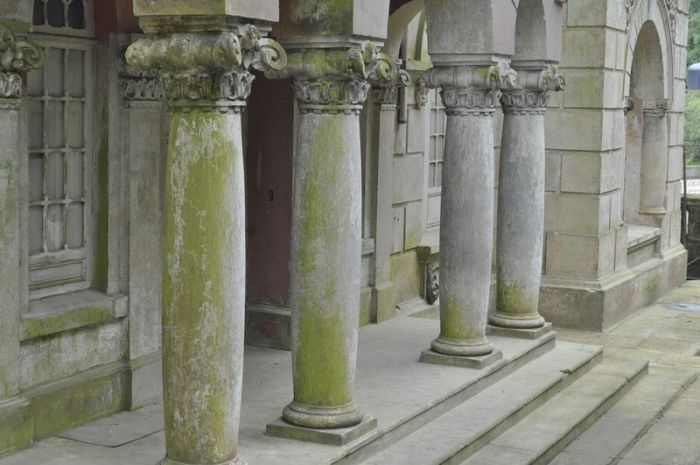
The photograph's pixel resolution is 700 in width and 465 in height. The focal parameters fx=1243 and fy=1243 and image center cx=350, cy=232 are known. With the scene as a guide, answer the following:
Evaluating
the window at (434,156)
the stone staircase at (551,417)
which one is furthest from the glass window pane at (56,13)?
the window at (434,156)

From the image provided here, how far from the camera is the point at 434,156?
16.2 metres

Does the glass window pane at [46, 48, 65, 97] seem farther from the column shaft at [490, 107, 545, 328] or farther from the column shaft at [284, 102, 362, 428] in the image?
the column shaft at [490, 107, 545, 328]

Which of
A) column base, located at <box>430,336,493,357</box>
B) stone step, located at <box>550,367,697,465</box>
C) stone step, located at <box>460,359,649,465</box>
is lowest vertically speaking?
stone step, located at <box>550,367,697,465</box>

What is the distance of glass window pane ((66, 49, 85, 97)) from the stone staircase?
137 inches

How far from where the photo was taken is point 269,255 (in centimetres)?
1272

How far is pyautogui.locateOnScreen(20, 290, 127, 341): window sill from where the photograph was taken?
8.89m

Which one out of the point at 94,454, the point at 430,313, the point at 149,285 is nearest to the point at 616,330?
the point at 430,313

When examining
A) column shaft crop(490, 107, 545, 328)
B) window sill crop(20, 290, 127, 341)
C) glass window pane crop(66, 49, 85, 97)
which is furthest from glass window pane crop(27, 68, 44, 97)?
column shaft crop(490, 107, 545, 328)

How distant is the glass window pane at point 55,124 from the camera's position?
30.5ft

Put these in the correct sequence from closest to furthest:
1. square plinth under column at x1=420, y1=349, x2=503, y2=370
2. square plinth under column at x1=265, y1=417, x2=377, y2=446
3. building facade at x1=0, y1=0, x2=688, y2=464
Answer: building facade at x1=0, y1=0, x2=688, y2=464, square plinth under column at x1=265, y1=417, x2=377, y2=446, square plinth under column at x1=420, y1=349, x2=503, y2=370

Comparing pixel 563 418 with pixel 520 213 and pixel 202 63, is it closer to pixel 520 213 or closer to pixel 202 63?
pixel 520 213

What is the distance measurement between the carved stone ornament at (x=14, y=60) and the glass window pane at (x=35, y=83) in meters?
0.68

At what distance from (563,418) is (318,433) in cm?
342

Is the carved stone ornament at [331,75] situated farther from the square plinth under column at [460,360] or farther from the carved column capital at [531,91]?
the carved column capital at [531,91]
